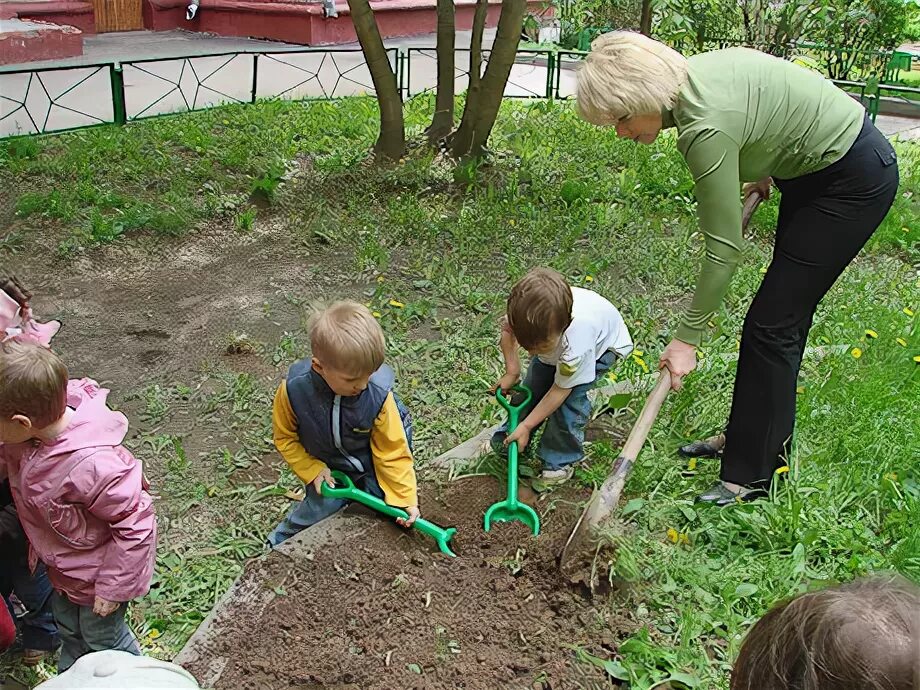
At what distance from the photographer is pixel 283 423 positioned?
256 centimetres

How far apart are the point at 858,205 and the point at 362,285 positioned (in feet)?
9.86

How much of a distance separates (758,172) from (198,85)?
8.13 metres

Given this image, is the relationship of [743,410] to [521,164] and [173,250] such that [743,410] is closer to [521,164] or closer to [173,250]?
[173,250]

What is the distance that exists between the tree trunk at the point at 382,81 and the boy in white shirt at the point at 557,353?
4.25m

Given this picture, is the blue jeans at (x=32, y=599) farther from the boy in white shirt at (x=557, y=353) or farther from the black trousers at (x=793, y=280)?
the black trousers at (x=793, y=280)

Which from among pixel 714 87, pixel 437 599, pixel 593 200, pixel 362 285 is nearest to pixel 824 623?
pixel 437 599

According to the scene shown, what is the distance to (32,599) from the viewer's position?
2486mm

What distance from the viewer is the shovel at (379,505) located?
258 cm

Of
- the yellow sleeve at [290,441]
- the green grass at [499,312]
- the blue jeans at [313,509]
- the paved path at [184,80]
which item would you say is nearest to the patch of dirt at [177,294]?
the green grass at [499,312]

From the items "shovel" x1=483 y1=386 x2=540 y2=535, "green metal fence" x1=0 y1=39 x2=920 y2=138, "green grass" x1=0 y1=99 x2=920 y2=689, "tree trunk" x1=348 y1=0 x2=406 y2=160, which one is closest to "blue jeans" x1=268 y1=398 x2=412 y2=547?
"green grass" x1=0 y1=99 x2=920 y2=689

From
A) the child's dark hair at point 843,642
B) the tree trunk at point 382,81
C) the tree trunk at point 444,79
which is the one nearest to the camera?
the child's dark hair at point 843,642

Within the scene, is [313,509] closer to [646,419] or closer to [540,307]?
[540,307]

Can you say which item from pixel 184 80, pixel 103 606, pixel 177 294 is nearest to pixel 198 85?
pixel 184 80

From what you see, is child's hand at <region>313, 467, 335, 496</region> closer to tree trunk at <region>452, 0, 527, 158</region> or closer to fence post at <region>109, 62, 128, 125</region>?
tree trunk at <region>452, 0, 527, 158</region>
